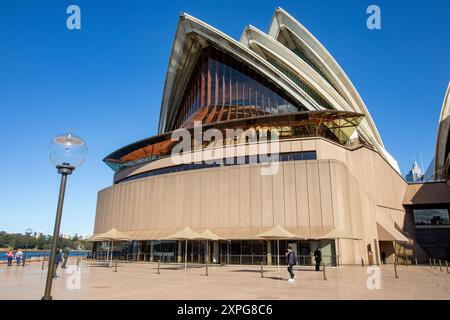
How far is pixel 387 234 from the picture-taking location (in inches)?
1315

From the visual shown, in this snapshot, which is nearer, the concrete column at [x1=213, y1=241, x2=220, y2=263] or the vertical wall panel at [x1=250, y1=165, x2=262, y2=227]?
the vertical wall panel at [x1=250, y1=165, x2=262, y2=227]

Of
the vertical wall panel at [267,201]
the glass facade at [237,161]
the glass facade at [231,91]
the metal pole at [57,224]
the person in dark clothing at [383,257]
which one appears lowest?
the person in dark clothing at [383,257]

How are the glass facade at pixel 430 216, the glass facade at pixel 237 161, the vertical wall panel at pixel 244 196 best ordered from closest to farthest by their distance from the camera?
the vertical wall panel at pixel 244 196 < the glass facade at pixel 237 161 < the glass facade at pixel 430 216

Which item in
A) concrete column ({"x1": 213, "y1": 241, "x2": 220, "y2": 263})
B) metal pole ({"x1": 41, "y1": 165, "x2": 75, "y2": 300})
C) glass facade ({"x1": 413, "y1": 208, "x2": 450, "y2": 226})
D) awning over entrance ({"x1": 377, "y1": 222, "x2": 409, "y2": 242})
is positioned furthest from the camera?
glass facade ({"x1": 413, "y1": 208, "x2": 450, "y2": 226})

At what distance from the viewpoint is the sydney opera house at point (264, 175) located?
27656mm

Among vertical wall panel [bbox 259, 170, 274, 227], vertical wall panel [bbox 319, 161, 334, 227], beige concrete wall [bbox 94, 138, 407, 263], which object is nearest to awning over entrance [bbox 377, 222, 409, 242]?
beige concrete wall [bbox 94, 138, 407, 263]

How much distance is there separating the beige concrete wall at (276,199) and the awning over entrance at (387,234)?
126 centimetres

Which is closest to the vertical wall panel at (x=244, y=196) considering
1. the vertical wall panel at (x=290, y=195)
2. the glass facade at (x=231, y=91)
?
the vertical wall panel at (x=290, y=195)

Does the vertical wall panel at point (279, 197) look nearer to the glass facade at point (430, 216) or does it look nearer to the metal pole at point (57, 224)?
the metal pole at point (57, 224)

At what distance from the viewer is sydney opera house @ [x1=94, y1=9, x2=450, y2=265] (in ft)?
90.7

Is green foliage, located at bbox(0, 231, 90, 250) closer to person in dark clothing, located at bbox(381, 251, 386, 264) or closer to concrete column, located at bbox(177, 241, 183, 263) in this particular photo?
concrete column, located at bbox(177, 241, 183, 263)

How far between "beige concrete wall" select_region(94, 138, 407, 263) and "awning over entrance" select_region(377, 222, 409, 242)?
49.6 inches
